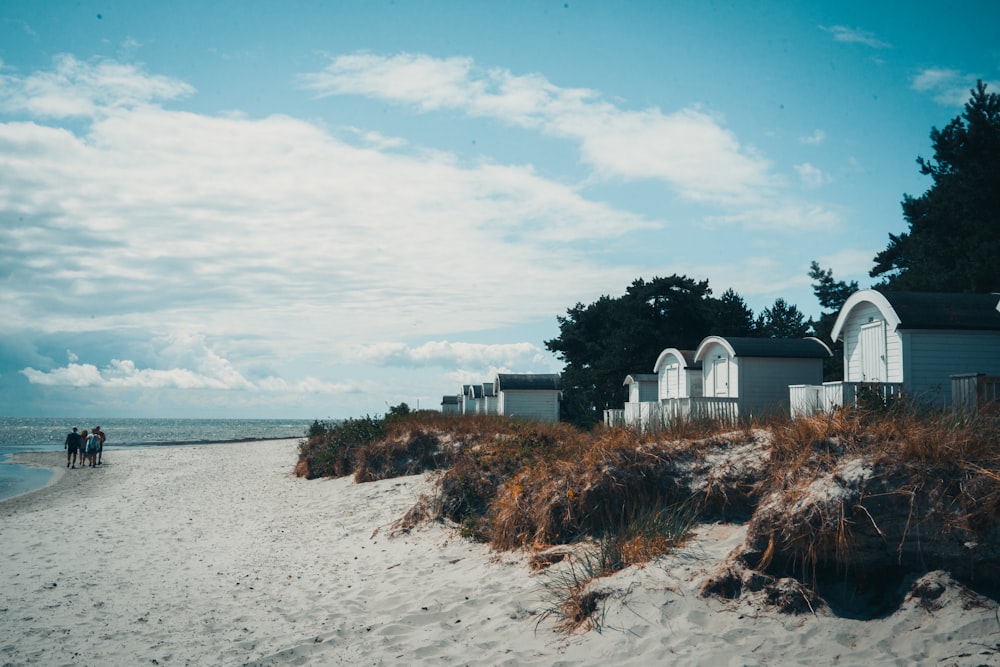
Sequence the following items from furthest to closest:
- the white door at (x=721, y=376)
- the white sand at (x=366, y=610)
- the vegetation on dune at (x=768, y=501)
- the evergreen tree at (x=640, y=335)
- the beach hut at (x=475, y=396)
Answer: the beach hut at (x=475, y=396) < the evergreen tree at (x=640, y=335) < the white door at (x=721, y=376) < the vegetation on dune at (x=768, y=501) < the white sand at (x=366, y=610)

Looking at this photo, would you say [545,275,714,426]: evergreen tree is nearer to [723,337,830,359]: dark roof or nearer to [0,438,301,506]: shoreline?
[723,337,830,359]: dark roof

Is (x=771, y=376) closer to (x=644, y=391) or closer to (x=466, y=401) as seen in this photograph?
(x=644, y=391)

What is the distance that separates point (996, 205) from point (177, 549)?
3001 cm

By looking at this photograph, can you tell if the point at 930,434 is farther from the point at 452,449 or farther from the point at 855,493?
the point at 452,449

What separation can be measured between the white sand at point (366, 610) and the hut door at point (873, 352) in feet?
37.1

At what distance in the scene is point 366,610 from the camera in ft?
29.7

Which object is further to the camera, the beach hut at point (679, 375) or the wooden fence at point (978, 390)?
the beach hut at point (679, 375)

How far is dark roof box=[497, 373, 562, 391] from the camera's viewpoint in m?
40.8

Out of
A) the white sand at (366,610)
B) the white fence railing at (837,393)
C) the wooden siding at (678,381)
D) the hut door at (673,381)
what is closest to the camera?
the white sand at (366,610)

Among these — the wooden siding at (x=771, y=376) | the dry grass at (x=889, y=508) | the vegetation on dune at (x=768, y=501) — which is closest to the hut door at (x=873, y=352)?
the wooden siding at (x=771, y=376)

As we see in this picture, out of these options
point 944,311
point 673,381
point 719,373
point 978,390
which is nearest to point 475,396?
point 673,381

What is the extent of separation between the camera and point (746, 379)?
23406 millimetres

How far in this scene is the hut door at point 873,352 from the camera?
18.1 meters

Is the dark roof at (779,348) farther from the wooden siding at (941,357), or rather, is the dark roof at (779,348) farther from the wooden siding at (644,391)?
the wooden siding at (644,391)
